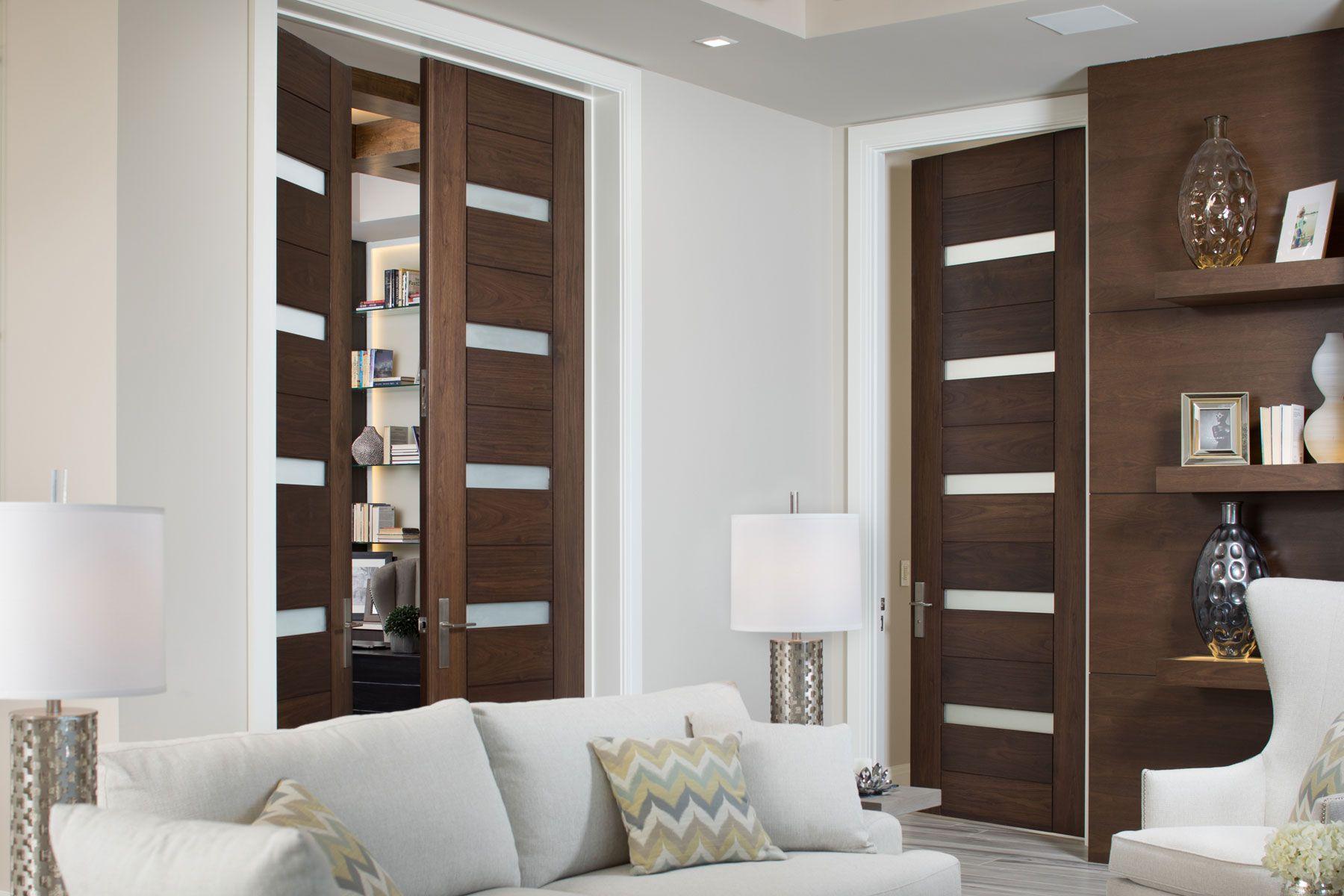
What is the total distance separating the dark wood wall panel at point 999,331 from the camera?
228 inches

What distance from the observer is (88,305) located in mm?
3543

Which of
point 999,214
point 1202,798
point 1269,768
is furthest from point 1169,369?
point 1202,798

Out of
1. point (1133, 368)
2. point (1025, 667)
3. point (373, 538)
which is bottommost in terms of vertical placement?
point (1025, 667)

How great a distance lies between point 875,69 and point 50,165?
2.95 m

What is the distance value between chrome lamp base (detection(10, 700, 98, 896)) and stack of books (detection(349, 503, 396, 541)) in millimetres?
4932

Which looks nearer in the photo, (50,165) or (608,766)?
(608,766)

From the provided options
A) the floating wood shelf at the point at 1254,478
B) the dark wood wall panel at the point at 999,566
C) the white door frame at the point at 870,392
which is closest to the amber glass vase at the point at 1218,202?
the floating wood shelf at the point at 1254,478

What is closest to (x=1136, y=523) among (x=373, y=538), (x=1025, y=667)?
(x=1025, y=667)

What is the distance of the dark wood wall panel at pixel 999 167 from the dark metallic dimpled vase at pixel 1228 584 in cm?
178

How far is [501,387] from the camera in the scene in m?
4.83

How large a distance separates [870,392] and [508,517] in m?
1.80

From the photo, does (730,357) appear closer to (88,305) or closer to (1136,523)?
(1136,523)

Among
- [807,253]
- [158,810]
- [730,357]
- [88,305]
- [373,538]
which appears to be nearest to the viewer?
[158,810]

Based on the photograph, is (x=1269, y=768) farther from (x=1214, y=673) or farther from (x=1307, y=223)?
(x=1307, y=223)
